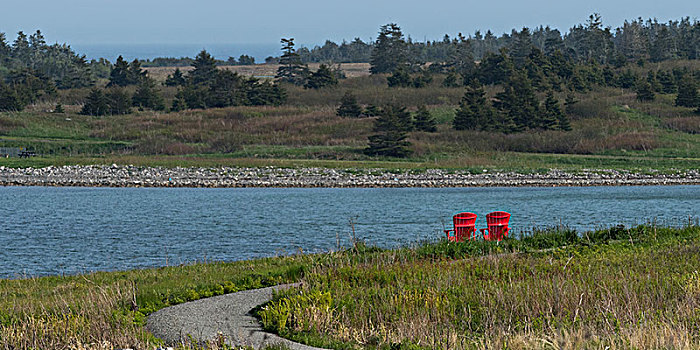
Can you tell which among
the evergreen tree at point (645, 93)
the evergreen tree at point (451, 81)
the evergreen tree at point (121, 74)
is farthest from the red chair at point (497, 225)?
the evergreen tree at point (121, 74)

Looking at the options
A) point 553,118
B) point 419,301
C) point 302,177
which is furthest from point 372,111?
point 419,301

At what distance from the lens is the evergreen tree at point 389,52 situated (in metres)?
136

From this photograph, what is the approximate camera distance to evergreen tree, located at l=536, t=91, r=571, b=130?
74188mm

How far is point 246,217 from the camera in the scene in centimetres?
3838

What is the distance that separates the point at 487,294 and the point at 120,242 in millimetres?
19465

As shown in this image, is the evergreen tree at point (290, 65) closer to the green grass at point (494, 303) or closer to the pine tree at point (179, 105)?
the pine tree at point (179, 105)

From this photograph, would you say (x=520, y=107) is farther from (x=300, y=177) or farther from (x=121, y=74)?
(x=121, y=74)

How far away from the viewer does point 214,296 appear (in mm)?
15477

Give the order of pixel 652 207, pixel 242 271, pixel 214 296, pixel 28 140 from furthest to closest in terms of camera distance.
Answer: pixel 28 140 → pixel 652 207 → pixel 242 271 → pixel 214 296

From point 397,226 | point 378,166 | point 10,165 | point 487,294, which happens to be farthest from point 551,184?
point 487,294

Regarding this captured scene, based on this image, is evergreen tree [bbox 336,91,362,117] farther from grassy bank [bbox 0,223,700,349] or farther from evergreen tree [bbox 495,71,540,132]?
grassy bank [bbox 0,223,700,349]

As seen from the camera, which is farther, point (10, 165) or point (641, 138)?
point (641, 138)

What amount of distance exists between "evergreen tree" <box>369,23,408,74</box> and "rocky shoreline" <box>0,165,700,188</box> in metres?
78.2

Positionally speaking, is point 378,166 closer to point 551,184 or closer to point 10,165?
point 551,184
